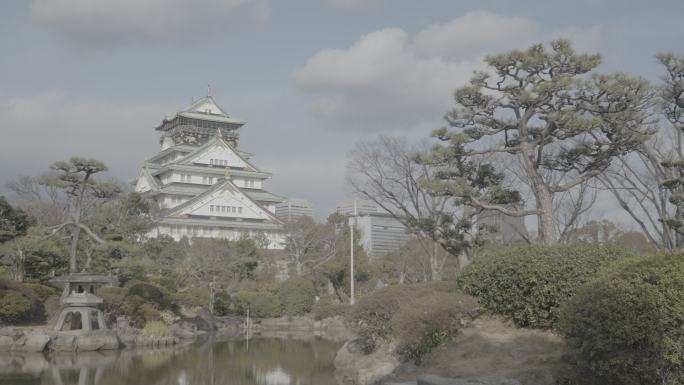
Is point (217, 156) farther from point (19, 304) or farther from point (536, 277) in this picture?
point (536, 277)

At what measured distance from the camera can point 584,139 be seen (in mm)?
18266

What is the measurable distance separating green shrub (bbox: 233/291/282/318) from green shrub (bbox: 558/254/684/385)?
27.0 metres

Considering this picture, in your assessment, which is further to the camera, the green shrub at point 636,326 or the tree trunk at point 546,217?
the tree trunk at point 546,217

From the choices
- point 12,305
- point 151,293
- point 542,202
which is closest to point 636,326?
point 542,202

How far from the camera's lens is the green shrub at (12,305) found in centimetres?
1967

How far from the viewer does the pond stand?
13.9m

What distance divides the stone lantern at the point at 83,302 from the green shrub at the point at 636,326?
54.7 feet

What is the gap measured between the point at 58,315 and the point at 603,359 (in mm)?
18742

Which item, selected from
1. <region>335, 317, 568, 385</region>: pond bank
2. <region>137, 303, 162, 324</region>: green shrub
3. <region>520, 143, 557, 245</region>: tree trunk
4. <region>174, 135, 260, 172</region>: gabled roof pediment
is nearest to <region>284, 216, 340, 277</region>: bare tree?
<region>174, 135, 260, 172</region>: gabled roof pediment

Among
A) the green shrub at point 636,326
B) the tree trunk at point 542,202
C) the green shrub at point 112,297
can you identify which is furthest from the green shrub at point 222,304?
the green shrub at point 636,326

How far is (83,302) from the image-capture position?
65.5 feet

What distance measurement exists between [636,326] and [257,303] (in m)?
27.9

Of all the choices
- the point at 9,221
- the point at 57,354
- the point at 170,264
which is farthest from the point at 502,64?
the point at 170,264

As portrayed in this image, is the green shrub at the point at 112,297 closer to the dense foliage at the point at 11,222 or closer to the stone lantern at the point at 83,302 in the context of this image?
the stone lantern at the point at 83,302
